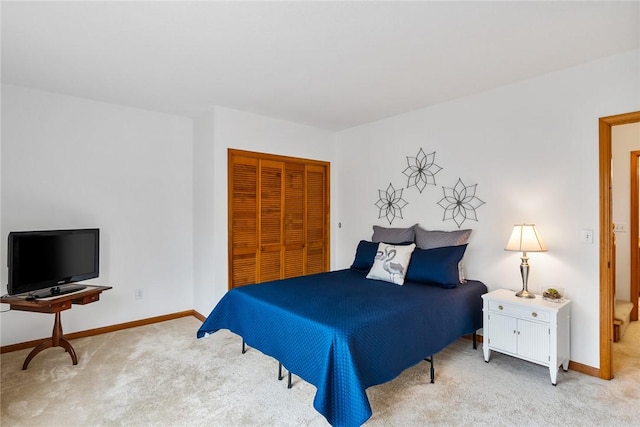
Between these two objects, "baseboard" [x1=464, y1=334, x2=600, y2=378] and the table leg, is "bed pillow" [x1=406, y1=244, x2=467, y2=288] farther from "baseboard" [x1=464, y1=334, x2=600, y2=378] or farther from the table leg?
the table leg

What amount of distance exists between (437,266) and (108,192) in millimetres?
3440

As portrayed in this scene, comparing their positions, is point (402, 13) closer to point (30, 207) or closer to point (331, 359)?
point (331, 359)

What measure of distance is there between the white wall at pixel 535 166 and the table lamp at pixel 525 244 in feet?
0.60

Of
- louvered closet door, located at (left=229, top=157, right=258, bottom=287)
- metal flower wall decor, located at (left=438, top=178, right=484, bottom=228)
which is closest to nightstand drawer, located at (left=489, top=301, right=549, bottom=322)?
metal flower wall decor, located at (left=438, top=178, right=484, bottom=228)

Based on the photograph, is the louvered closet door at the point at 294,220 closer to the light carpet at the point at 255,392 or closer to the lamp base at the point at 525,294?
the light carpet at the point at 255,392

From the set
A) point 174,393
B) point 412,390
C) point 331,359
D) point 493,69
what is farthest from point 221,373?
point 493,69

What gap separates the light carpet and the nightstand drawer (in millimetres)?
458

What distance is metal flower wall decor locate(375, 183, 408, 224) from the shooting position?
401cm

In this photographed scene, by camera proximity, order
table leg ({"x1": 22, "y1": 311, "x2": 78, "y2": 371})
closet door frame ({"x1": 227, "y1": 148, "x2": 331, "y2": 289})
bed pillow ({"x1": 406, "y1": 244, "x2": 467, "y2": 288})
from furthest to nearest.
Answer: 1. closet door frame ({"x1": 227, "y1": 148, "x2": 331, "y2": 289})
2. bed pillow ({"x1": 406, "y1": 244, "x2": 467, "y2": 288})
3. table leg ({"x1": 22, "y1": 311, "x2": 78, "y2": 371})

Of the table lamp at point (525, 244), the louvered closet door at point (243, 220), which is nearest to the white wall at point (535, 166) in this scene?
the table lamp at point (525, 244)

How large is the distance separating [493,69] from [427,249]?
168 centimetres

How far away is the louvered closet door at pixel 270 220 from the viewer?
4.12 metres

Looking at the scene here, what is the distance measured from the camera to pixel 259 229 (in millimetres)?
4098

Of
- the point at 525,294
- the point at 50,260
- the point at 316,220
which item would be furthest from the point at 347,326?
the point at 316,220
